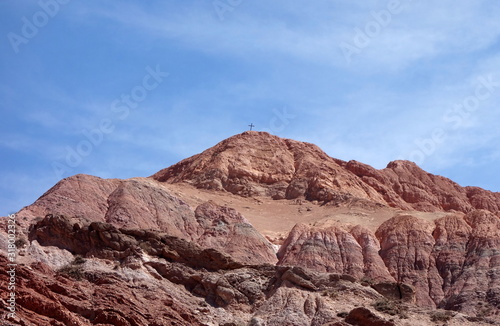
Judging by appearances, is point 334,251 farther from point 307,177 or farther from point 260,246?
point 307,177

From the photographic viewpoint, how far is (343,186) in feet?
385

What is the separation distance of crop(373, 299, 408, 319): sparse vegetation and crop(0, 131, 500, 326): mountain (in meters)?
0.15

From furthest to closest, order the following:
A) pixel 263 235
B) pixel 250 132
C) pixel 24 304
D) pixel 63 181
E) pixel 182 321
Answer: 1. pixel 250 132
2. pixel 263 235
3. pixel 63 181
4. pixel 182 321
5. pixel 24 304

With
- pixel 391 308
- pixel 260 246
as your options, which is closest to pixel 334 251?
pixel 260 246

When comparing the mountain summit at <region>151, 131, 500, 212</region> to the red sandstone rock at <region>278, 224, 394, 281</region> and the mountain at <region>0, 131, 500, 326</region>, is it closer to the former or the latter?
the mountain at <region>0, 131, 500, 326</region>

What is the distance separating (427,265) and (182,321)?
148 ft

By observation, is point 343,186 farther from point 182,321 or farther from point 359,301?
point 182,321

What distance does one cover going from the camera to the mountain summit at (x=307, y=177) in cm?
11656

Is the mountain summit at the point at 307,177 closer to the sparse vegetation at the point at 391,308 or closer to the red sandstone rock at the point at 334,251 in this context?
the red sandstone rock at the point at 334,251

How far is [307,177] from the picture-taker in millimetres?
119938

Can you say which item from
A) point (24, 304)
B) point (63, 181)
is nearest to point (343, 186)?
point (63, 181)

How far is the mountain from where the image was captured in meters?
53.1

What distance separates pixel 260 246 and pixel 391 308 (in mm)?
28760

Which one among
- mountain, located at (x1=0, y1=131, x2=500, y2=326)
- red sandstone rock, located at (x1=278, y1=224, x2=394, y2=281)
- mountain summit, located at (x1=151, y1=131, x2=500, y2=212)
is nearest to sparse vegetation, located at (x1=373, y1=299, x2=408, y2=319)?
mountain, located at (x1=0, y1=131, x2=500, y2=326)
